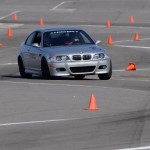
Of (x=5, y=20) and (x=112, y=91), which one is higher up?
(x=112, y=91)

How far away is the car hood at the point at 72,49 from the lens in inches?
847

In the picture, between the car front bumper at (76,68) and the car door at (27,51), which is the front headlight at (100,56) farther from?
the car door at (27,51)

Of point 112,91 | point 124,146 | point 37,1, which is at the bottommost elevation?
point 37,1

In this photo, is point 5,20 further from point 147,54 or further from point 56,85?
point 56,85

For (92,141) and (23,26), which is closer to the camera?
(92,141)

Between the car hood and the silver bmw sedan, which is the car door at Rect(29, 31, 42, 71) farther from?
the car hood

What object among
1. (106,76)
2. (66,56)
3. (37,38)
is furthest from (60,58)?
(37,38)

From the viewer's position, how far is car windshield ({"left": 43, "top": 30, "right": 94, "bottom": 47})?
22484 mm

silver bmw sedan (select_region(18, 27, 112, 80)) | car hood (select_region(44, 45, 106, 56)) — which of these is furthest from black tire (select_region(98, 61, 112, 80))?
car hood (select_region(44, 45, 106, 56))

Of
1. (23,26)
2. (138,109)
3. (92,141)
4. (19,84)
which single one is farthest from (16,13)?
(92,141)

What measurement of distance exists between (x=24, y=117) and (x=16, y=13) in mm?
40490

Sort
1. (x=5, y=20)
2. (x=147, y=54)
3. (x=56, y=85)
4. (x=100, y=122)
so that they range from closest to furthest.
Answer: (x=100, y=122), (x=56, y=85), (x=147, y=54), (x=5, y=20)

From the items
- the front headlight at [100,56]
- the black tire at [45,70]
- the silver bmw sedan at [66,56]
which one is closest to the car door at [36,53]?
the silver bmw sedan at [66,56]

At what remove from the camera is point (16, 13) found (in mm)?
54344
